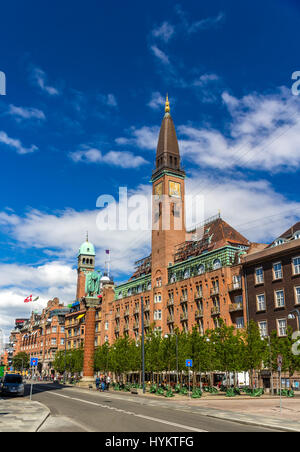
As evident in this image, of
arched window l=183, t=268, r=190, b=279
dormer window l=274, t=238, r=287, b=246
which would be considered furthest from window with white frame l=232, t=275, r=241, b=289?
arched window l=183, t=268, r=190, b=279

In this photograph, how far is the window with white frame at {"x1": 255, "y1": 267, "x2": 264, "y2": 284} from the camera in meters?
52.4

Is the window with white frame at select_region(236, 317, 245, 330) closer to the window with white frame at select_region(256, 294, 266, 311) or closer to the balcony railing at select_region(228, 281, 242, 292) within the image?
the balcony railing at select_region(228, 281, 242, 292)

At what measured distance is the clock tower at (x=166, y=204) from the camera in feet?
250

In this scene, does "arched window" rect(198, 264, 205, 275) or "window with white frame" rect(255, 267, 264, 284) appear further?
"arched window" rect(198, 264, 205, 275)

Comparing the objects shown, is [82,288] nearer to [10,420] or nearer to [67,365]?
[67,365]

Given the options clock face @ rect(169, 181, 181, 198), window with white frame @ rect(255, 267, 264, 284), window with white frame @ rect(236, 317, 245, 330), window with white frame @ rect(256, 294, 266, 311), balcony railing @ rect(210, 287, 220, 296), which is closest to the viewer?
window with white frame @ rect(256, 294, 266, 311)

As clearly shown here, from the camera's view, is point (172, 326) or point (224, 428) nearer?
point (224, 428)

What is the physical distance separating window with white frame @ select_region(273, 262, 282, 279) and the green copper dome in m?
107

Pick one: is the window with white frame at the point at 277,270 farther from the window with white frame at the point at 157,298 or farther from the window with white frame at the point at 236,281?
the window with white frame at the point at 157,298

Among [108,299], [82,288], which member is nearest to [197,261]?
[108,299]

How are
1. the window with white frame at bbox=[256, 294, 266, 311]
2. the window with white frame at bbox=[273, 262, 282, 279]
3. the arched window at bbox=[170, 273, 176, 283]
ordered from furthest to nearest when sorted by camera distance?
the arched window at bbox=[170, 273, 176, 283] < the window with white frame at bbox=[256, 294, 266, 311] < the window with white frame at bbox=[273, 262, 282, 279]

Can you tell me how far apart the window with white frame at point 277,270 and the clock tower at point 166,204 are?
89.8ft
